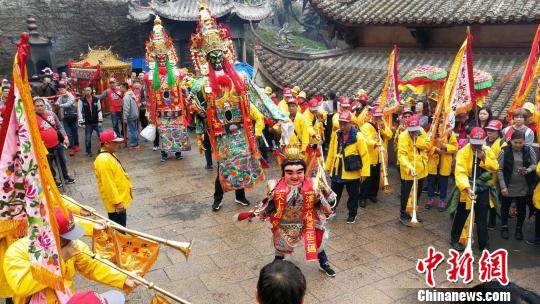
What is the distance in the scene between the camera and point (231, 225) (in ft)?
21.9

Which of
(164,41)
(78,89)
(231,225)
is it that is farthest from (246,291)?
(78,89)

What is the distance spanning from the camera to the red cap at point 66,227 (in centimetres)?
291

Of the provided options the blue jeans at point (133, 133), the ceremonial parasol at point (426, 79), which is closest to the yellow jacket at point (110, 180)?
the ceremonial parasol at point (426, 79)

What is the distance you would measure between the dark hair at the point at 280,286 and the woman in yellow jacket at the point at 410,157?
4814 millimetres

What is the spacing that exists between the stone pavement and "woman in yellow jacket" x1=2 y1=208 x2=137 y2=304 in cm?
153

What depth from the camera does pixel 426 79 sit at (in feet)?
26.3

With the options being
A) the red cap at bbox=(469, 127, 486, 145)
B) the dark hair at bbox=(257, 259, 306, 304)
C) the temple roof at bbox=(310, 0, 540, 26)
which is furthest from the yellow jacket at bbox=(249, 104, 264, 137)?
the dark hair at bbox=(257, 259, 306, 304)

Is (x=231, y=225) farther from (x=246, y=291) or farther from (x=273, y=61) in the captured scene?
(x=273, y=61)

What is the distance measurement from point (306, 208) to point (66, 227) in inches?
94.1

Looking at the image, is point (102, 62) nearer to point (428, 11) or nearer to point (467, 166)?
point (428, 11)

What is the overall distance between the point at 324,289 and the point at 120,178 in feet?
9.10

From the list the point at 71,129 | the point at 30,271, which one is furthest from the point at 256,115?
the point at 71,129

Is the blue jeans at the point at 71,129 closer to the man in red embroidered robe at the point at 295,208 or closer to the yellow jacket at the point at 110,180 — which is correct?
the yellow jacket at the point at 110,180

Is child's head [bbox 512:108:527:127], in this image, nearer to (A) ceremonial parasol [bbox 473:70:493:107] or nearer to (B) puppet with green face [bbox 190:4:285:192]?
(A) ceremonial parasol [bbox 473:70:493:107]
